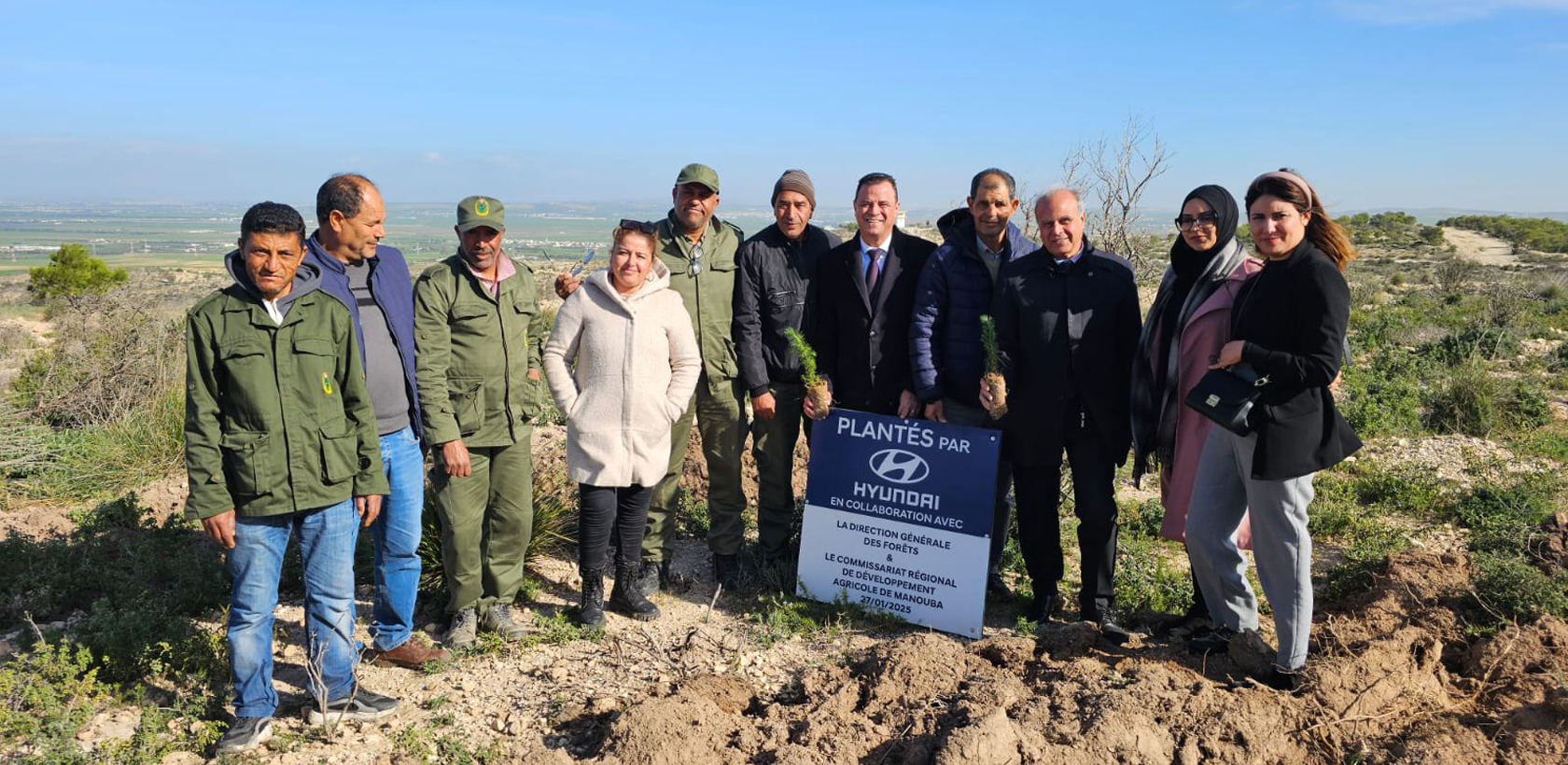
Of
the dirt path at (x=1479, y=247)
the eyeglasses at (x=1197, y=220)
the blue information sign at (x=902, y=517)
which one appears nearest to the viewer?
the eyeglasses at (x=1197, y=220)

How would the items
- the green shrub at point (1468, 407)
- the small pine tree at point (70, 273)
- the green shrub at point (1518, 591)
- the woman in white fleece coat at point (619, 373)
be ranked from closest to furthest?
the green shrub at point (1518, 591), the woman in white fleece coat at point (619, 373), the green shrub at point (1468, 407), the small pine tree at point (70, 273)

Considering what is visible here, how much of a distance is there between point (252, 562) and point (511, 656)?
4.60 feet

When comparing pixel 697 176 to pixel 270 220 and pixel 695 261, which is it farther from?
pixel 270 220

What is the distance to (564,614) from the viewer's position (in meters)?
4.79

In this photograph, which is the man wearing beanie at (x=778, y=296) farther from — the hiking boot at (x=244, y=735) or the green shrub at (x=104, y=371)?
the green shrub at (x=104, y=371)

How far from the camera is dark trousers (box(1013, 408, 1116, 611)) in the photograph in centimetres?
457

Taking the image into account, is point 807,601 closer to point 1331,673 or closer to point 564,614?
point 564,614

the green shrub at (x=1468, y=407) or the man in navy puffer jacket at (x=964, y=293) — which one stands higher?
the man in navy puffer jacket at (x=964, y=293)

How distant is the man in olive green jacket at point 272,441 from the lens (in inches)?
126

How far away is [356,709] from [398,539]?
28.4 inches

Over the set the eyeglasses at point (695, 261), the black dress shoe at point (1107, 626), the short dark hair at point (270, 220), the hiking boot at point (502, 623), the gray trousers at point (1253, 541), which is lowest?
the hiking boot at point (502, 623)

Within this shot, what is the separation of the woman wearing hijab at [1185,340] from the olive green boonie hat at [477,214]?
3.09 metres

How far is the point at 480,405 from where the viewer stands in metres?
4.36

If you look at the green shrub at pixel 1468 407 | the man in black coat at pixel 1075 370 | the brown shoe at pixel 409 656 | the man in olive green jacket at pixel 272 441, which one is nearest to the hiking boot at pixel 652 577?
the brown shoe at pixel 409 656
